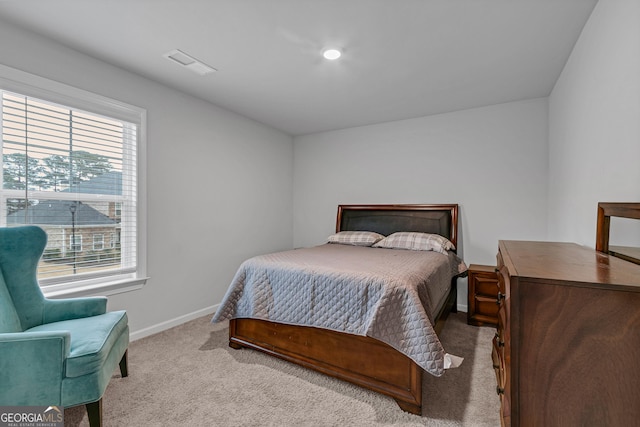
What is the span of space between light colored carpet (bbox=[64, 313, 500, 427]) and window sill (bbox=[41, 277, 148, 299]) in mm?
543

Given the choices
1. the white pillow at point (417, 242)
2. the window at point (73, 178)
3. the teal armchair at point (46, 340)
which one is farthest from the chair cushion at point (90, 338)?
the white pillow at point (417, 242)

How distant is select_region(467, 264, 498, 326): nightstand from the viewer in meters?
3.00

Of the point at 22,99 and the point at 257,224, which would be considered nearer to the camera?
the point at 22,99

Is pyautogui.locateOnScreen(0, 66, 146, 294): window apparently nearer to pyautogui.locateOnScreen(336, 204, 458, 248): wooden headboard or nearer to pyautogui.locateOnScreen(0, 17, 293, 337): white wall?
pyautogui.locateOnScreen(0, 17, 293, 337): white wall

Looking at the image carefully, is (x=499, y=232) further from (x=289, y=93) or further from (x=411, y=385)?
(x=289, y=93)

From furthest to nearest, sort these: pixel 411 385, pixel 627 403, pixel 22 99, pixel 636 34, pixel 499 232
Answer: pixel 499 232
pixel 22 99
pixel 411 385
pixel 636 34
pixel 627 403

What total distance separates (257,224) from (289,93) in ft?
6.10

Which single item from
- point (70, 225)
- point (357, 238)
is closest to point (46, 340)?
point (70, 225)

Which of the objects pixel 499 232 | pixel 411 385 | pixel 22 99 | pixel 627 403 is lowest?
pixel 411 385

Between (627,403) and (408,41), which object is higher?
(408,41)

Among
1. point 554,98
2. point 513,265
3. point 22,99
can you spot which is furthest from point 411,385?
point 22,99

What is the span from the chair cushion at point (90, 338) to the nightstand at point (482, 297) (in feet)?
10.3

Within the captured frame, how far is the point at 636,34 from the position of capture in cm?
129

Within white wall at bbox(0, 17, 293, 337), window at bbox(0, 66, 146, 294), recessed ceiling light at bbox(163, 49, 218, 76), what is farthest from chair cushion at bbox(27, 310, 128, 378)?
recessed ceiling light at bbox(163, 49, 218, 76)
